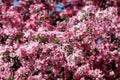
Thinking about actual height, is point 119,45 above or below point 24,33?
below

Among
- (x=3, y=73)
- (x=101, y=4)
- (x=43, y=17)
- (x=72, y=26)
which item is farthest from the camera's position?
(x=101, y=4)

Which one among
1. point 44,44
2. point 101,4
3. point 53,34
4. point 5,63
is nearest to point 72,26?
point 53,34

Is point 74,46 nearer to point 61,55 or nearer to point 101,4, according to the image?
point 61,55

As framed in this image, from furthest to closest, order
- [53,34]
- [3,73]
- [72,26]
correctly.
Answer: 1. [72,26]
2. [53,34]
3. [3,73]

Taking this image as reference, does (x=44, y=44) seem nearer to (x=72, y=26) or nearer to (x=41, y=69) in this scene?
(x=41, y=69)

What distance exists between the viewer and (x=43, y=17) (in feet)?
39.9

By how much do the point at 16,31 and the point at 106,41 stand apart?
7.99 ft

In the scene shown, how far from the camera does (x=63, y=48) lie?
9.82 metres

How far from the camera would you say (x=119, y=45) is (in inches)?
448

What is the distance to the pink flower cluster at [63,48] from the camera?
938 centimetres

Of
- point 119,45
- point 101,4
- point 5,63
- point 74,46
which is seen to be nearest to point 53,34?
Result: point 74,46

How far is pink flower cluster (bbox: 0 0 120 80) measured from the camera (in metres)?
9.38

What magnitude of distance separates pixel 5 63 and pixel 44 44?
0.99 meters

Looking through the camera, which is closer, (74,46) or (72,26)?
(74,46)
